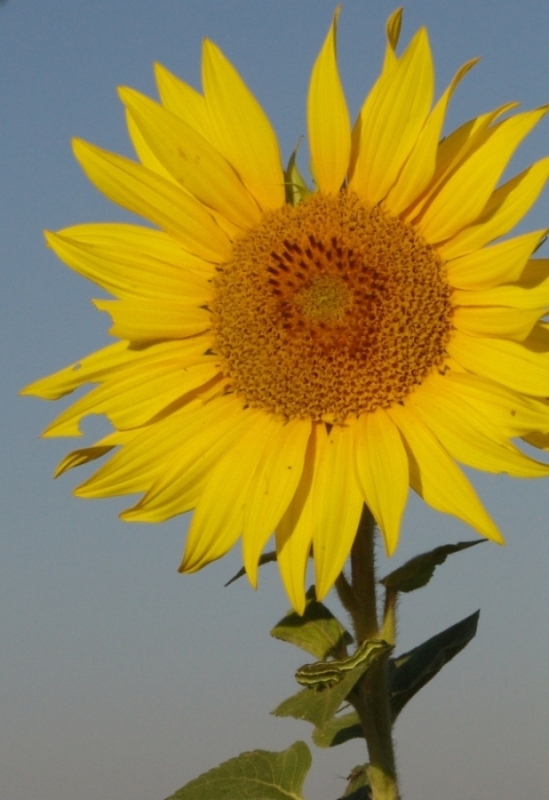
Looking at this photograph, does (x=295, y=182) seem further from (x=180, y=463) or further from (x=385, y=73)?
(x=180, y=463)

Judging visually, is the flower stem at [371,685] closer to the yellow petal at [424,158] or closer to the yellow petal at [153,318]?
the yellow petal at [153,318]

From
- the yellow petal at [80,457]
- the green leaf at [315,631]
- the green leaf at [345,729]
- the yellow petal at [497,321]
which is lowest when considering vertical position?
the green leaf at [345,729]

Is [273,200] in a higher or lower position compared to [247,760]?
higher

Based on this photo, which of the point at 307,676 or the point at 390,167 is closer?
the point at 307,676

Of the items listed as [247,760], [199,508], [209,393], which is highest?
[209,393]

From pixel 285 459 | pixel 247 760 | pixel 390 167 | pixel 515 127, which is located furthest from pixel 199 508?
pixel 515 127

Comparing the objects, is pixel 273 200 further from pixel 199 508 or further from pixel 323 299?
pixel 199 508

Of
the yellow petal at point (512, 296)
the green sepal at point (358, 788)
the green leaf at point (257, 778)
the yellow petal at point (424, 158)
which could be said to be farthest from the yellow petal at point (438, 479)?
the green sepal at point (358, 788)

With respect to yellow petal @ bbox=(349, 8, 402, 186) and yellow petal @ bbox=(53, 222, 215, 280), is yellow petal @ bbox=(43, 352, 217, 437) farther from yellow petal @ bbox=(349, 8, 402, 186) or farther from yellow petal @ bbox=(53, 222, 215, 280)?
yellow petal @ bbox=(349, 8, 402, 186)
